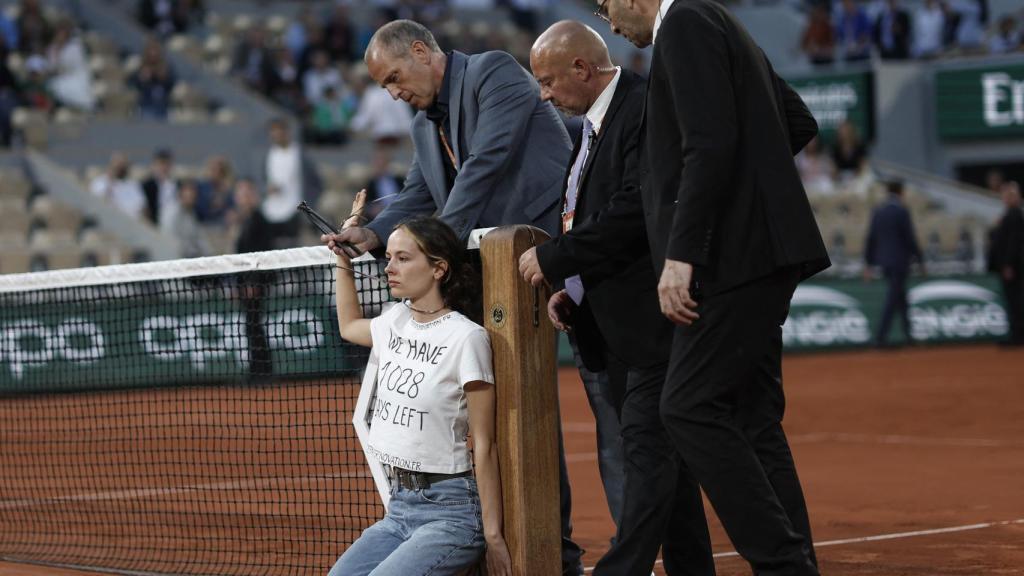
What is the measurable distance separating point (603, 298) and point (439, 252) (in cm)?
58

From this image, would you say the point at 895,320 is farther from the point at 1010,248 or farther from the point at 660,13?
the point at 660,13

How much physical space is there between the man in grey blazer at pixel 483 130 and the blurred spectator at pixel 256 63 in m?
18.1

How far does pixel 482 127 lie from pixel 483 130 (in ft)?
0.07

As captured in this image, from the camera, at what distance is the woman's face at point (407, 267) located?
17.4 feet

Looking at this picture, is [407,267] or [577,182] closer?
[407,267]

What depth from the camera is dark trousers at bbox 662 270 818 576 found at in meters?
4.59

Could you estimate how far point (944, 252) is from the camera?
24344 millimetres

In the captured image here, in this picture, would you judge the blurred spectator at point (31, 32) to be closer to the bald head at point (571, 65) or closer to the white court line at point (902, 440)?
the white court line at point (902, 440)

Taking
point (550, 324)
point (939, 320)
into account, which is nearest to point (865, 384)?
point (939, 320)

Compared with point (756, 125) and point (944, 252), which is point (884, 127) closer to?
point (944, 252)

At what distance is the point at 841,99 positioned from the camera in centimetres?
2797

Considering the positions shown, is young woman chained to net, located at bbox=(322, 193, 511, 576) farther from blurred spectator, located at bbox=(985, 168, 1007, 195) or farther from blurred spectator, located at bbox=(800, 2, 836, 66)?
blurred spectator, located at bbox=(800, 2, 836, 66)

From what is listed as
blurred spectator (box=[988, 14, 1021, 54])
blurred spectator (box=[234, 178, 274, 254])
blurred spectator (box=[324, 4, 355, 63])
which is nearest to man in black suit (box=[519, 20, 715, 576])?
blurred spectator (box=[234, 178, 274, 254])

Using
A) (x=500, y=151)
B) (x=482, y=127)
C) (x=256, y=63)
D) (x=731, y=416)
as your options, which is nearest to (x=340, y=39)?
(x=256, y=63)
